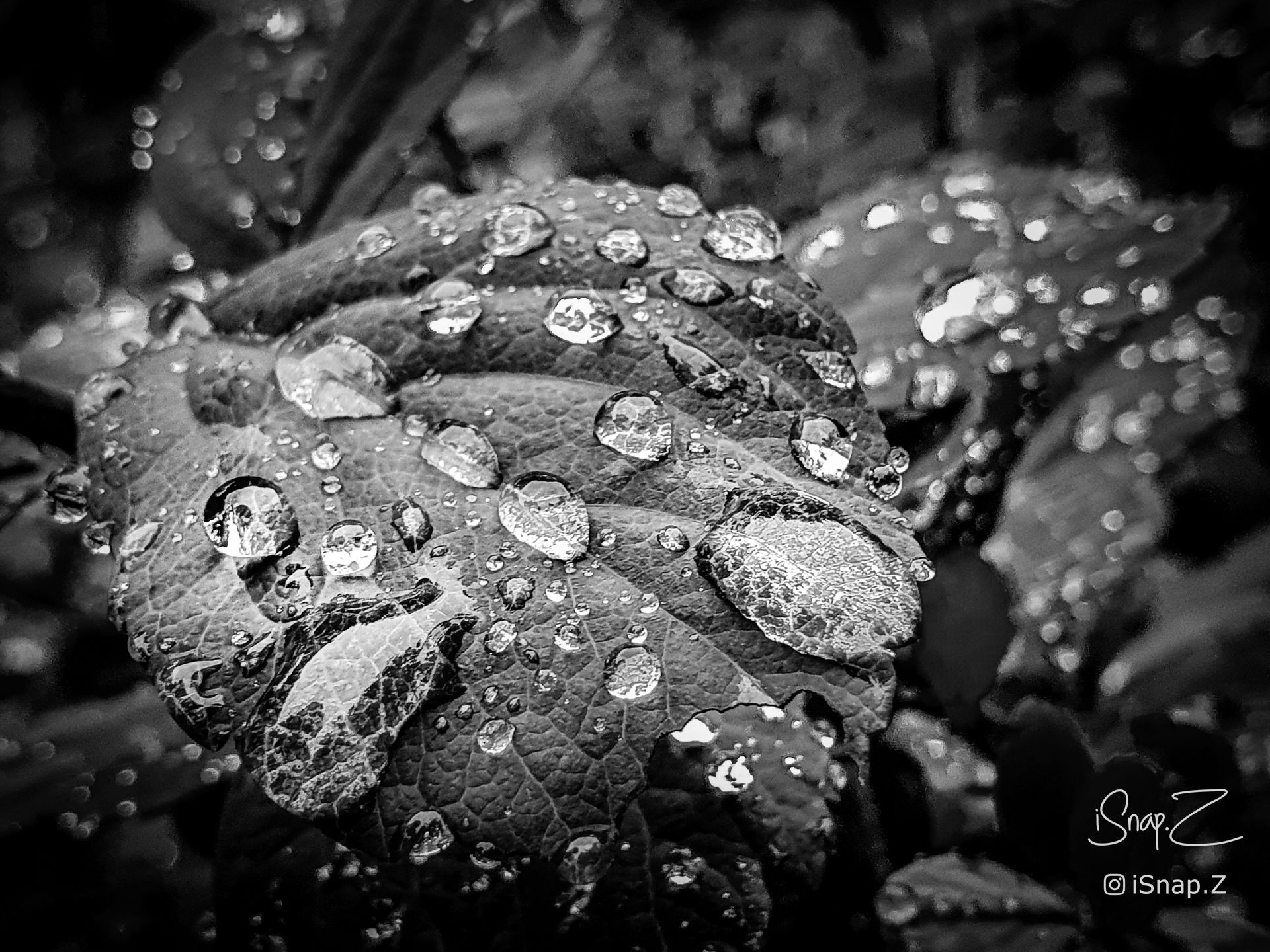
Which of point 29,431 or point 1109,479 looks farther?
point 1109,479

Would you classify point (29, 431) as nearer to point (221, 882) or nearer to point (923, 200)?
point (221, 882)

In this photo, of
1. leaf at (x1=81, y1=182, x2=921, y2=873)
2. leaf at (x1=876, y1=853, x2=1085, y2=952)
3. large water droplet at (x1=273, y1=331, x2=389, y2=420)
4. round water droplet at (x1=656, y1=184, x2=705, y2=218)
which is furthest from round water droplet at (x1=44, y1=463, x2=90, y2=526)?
leaf at (x1=876, y1=853, x2=1085, y2=952)

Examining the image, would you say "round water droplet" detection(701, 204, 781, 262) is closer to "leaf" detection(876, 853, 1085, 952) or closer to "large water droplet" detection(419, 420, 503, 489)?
"large water droplet" detection(419, 420, 503, 489)

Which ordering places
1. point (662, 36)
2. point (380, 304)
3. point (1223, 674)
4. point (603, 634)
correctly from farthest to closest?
point (662, 36) < point (1223, 674) < point (380, 304) < point (603, 634)

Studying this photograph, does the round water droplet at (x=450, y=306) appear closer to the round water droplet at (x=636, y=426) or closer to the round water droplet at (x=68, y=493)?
the round water droplet at (x=636, y=426)

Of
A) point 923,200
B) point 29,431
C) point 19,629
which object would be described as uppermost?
point 923,200

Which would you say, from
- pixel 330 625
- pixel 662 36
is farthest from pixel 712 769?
pixel 662 36

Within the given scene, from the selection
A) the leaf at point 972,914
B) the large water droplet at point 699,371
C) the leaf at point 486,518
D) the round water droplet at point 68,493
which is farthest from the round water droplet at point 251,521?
the leaf at point 972,914

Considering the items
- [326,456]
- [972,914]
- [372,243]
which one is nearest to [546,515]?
[326,456]

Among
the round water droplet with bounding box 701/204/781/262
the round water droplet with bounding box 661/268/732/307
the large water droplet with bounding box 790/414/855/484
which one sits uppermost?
the round water droplet with bounding box 701/204/781/262
